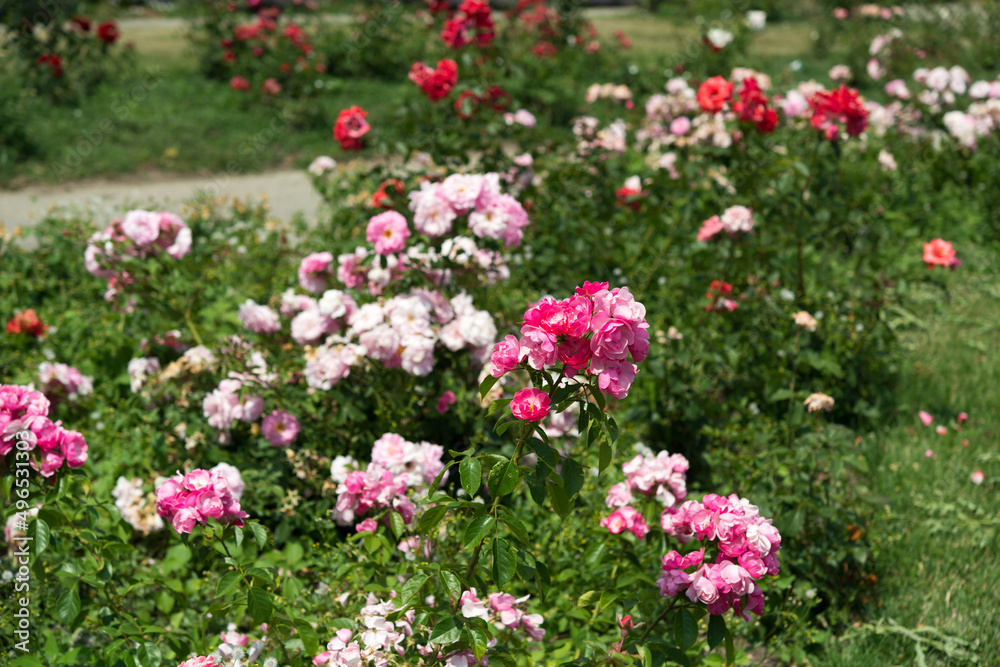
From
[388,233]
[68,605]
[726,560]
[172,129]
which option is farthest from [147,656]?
[172,129]

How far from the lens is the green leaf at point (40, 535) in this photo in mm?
1809

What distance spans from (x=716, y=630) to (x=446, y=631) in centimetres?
57

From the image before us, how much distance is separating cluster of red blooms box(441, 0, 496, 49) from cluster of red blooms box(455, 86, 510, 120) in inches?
10.4

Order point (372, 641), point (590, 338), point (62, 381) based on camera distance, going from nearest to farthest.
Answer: point (590, 338), point (372, 641), point (62, 381)

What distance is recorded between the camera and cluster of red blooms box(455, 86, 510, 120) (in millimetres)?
3588

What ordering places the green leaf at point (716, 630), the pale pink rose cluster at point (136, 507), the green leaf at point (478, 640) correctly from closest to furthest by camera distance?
the green leaf at point (478, 640)
the green leaf at point (716, 630)
the pale pink rose cluster at point (136, 507)

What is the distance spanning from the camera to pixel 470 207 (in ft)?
8.60

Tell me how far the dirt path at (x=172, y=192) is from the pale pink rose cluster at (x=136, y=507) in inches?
140

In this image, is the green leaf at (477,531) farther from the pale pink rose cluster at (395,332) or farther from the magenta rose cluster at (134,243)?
the magenta rose cluster at (134,243)

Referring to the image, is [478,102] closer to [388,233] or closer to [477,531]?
[388,233]

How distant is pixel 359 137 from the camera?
3.51 meters

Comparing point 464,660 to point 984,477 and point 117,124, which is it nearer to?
point 984,477

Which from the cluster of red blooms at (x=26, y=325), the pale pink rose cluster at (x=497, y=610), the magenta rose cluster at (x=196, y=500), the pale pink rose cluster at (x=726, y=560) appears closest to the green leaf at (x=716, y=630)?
the pale pink rose cluster at (x=726, y=560)

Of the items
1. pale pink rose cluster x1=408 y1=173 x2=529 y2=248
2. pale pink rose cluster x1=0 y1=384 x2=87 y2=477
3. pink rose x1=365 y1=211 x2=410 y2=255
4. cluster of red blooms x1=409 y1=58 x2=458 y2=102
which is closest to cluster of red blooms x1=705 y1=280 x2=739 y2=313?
pale pink rose cluster x1=408 y1=173 x2=529 y2=248
